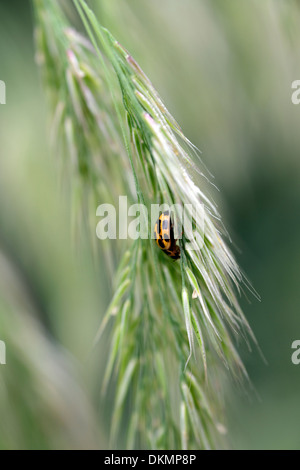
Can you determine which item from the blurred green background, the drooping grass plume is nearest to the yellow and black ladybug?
the drooping grass plume

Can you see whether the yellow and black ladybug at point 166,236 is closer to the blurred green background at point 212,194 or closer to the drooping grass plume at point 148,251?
the drooping grass plume at point 148,251

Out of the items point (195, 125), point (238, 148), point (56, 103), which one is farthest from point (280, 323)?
point (56, 103)

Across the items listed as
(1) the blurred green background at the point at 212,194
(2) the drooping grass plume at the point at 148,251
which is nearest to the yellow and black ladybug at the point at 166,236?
(2) the drooping grass plume at the point at 148,251

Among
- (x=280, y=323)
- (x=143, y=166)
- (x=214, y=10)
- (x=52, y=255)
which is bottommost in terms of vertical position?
(x=280, y=323)

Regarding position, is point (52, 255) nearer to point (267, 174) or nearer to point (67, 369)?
point (67, 369)

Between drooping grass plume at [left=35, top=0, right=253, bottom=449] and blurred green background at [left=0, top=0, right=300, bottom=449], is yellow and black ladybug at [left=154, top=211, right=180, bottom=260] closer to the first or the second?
drooping grass plume at [left=35, top=0, right=253, bottom=449]

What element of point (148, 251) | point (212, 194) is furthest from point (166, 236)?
point (212, 194)

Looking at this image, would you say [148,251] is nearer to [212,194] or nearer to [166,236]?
[166,236]
